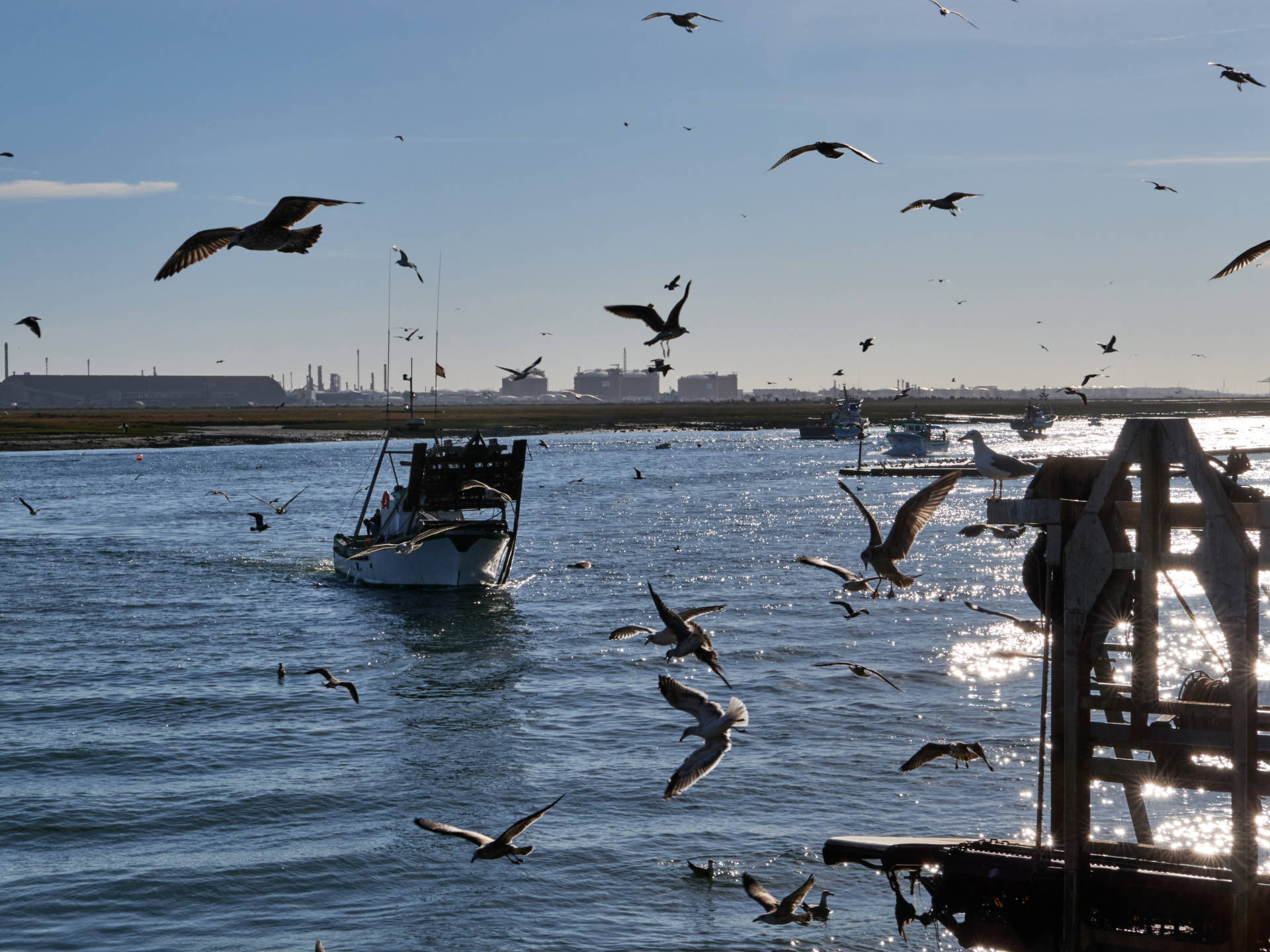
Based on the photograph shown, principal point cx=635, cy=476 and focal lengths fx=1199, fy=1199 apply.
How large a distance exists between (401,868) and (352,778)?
152 inches

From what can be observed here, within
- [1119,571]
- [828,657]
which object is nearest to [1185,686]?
[1119,571]

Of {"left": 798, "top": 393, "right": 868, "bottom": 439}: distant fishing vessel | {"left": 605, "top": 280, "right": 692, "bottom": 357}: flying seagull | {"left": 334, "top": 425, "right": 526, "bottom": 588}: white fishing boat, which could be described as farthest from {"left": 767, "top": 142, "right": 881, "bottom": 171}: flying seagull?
{"left": 798, "top": 393, "right": 868, "bottom": 439}: distant fishing vessel

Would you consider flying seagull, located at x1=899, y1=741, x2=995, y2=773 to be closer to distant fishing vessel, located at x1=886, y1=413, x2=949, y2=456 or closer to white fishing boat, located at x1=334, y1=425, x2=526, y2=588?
white fishing boat, located at x1=334, y1=425, x2=526, y2=588

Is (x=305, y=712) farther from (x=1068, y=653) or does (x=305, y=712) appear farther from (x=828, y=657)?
(x=1068, y=653)

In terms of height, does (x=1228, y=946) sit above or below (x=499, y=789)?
above

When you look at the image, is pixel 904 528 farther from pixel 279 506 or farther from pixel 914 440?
pixel 914 440

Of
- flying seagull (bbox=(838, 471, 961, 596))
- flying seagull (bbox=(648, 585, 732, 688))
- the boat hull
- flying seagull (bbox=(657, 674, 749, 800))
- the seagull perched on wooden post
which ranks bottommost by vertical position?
the boat hull

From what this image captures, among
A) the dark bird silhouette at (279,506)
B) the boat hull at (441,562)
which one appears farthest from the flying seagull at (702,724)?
the boat hull at (441,562)

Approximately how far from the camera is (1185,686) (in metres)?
11.2

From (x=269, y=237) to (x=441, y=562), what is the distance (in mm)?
27029

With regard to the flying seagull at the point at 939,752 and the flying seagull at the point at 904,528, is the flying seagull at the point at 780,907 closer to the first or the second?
the flying seagull at the point at 939,752

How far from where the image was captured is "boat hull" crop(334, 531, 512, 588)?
37.1m

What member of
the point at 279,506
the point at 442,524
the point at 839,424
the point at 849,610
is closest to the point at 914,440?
the point at 839,424

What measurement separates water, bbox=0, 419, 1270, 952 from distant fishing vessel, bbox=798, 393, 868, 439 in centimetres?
9650
